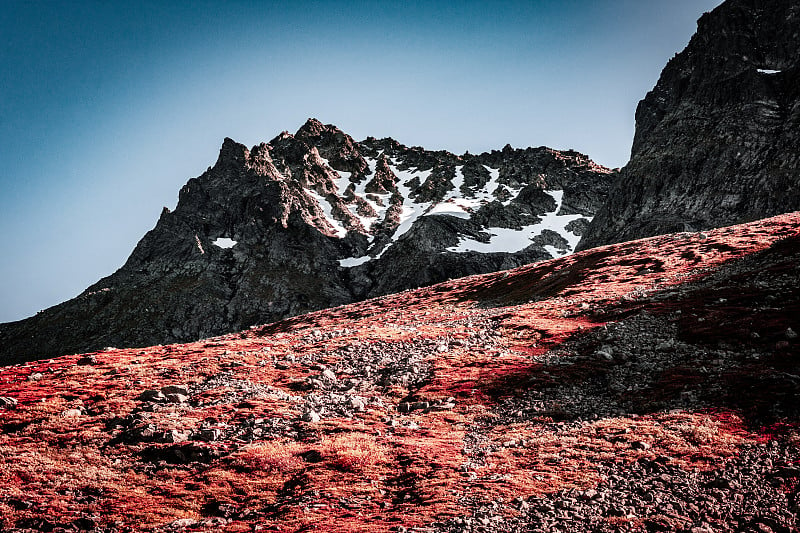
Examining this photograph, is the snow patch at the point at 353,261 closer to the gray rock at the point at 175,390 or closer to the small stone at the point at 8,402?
the gray rock at the point at 175,390

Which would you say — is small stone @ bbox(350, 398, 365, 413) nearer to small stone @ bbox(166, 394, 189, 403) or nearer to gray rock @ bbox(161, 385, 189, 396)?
small stone @ bbox(166, 394, 189, 403)

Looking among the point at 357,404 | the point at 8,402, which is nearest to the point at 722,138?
the point at 357,404

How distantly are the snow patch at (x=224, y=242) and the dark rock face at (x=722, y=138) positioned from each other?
147 meters

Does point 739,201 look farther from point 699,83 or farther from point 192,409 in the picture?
point 192,409

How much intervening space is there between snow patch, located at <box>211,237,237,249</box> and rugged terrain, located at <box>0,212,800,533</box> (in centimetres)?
15697

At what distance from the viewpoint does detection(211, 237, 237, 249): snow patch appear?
176212mm

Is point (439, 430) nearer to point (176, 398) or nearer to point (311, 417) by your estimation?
point (311, 417)

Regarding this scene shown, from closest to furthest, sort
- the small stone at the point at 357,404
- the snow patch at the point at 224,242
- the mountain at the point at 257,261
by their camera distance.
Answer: the small stone at the point at 357,404
the mountain at the point at 257,261
the snow patch at the point at 224,242

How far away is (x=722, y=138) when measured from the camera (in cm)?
12381

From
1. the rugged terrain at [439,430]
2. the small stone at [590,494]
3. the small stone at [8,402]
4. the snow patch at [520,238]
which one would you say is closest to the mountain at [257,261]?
the snow patch at [520,238]

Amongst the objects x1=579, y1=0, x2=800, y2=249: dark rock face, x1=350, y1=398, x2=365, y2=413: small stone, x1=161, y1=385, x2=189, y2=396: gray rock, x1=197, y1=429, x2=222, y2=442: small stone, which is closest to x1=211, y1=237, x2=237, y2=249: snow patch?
x1=579, y1=0, x2=800, y2=249: dark rock face

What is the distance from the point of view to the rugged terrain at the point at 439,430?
33.6ft

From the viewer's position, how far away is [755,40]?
13988 cm

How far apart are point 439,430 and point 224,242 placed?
7184 inches
